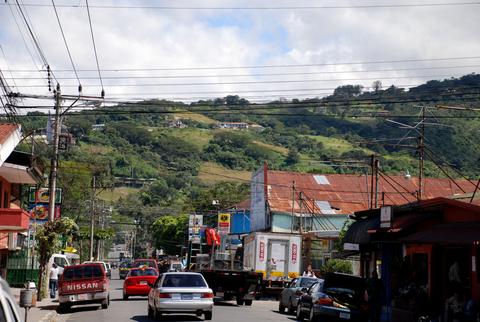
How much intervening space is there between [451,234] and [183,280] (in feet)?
27.0

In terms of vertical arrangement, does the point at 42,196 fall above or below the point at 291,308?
above

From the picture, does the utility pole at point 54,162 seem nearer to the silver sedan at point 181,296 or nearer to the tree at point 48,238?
the tree at point 48,238

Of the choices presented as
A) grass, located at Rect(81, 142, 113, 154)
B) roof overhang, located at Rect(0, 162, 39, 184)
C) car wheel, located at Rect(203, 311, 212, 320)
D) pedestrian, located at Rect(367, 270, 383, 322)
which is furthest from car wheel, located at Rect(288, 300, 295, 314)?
grass, located at Rect(81, 142, 113, 154)

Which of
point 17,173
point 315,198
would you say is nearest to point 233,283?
point 17,173

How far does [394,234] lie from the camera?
87.0 ft

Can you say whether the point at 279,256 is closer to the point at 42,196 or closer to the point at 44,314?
the point at 42,196

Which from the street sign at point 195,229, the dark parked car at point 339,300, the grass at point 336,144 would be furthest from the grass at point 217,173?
the dark parked car at point 339,300

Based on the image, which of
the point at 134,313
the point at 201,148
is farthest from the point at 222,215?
the point at 201,148

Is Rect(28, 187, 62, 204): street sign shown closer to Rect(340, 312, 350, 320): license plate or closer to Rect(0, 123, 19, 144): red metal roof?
Rect(0, 123, 19, 144): red metal roof

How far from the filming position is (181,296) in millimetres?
23984

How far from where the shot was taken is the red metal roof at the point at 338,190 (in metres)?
61.3

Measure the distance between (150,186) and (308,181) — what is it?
3507 inches

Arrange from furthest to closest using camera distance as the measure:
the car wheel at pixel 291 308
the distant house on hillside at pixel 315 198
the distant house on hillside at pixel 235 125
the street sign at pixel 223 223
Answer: the distant house on hillside at pixel 235 125 < the street sign at pixel 223 223 < the distant house on hillside at pixel 315 198 < the car wheel at pixel 291 308

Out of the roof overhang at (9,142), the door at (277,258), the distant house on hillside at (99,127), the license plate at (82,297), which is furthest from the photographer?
the distant house on hillside at (99,127)
